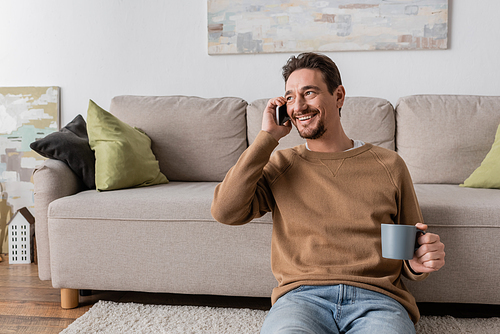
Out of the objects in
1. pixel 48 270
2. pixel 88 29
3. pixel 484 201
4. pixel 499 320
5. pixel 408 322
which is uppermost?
pixel 88 29

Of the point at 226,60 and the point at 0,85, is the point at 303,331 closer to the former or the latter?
the point at 226,60

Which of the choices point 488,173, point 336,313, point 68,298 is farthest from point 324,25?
point 68,298

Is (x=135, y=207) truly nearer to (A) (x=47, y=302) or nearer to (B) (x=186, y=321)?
Answer: (B) (x=186, y=321)

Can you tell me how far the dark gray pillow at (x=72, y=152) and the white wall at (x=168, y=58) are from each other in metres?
0.83

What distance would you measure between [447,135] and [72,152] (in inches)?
72.8

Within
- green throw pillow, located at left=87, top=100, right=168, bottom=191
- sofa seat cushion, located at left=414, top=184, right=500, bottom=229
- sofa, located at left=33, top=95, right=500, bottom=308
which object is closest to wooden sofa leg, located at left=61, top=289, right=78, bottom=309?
sofa, located at left=33, top=95, right=500, bottom=308

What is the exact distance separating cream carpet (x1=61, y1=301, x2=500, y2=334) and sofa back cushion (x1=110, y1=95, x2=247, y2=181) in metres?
0.79

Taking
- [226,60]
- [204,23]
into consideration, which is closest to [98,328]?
[226,60]

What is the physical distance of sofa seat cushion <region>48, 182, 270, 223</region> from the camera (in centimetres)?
160

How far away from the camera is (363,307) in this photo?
1.00 meters

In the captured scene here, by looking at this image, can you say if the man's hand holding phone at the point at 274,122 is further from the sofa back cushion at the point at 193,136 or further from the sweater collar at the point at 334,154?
the sofa back cushion at the point at 193,136

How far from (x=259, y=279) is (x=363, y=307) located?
25.1 inches

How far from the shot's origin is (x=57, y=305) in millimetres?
1747

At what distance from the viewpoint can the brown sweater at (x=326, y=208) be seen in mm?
1093
